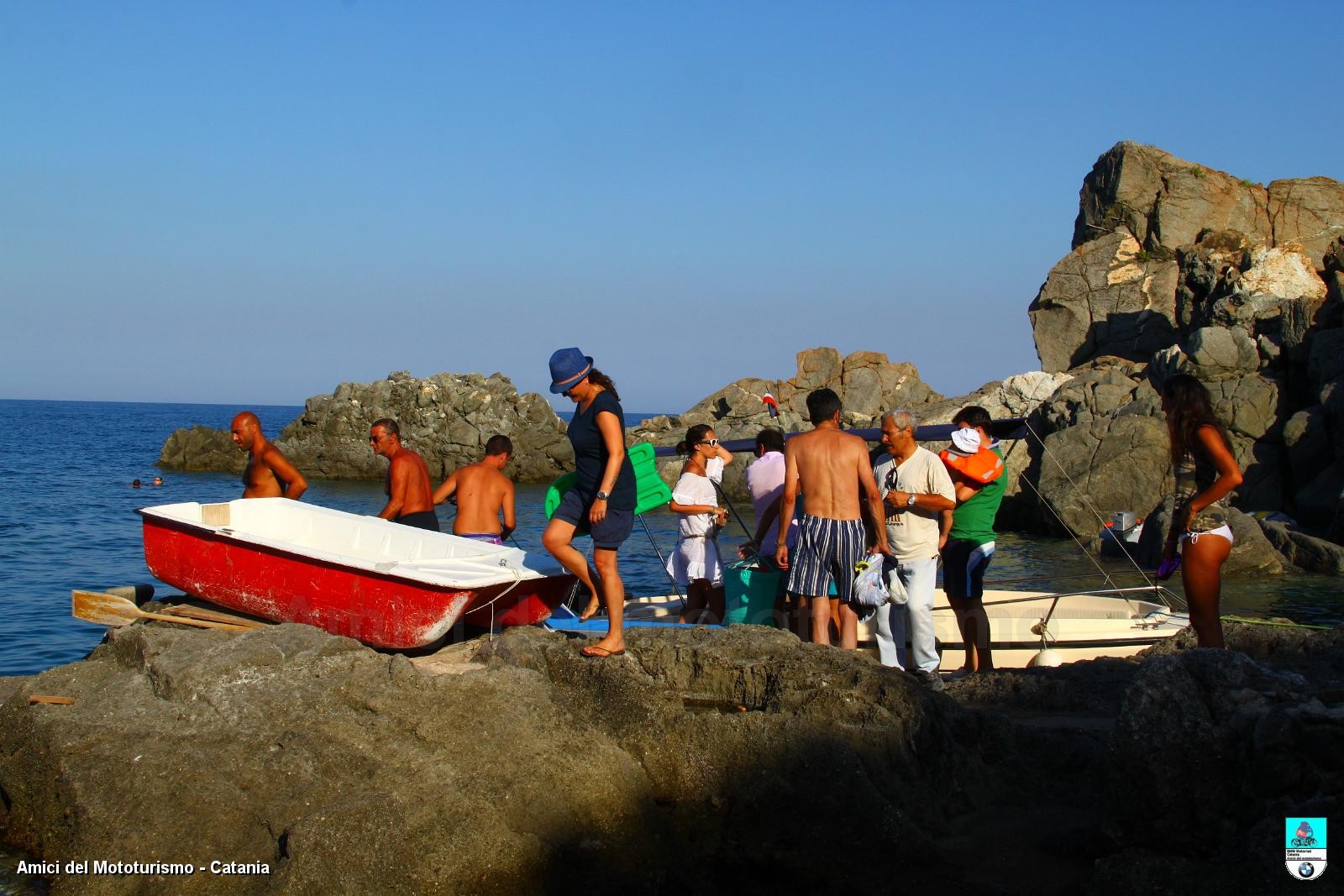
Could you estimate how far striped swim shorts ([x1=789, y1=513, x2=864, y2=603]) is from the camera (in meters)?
6.77

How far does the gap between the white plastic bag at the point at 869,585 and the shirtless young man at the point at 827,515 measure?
5 centimetres

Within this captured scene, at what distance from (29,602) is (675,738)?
43.0 ft

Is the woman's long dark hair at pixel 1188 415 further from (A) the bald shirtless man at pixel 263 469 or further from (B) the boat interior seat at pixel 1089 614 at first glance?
(A) the bald shirtless man at pixel 263 469

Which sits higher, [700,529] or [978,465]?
[978,465]

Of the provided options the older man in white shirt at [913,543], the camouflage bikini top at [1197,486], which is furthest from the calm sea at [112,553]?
the camouflage bikini top at [1197,486]

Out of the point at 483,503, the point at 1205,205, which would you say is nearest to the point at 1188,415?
the point at 483,503

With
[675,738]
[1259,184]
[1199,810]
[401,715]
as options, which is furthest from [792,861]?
[1259,184]

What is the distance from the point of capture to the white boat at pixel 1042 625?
26.9ft

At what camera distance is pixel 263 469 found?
9430 mm

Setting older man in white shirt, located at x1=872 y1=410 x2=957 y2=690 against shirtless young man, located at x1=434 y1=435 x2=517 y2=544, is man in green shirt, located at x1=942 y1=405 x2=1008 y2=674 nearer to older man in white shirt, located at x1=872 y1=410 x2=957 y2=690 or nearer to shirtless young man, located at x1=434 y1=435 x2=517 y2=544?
older man in white shirt, located at x1=872 y1=410 x2=957 y2=690

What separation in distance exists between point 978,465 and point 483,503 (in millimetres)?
4161

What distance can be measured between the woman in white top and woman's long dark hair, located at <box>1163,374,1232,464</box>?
3203mm

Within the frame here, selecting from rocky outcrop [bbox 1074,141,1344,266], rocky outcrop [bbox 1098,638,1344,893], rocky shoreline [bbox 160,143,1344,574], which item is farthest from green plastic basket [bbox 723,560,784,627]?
rocky outcrop [bbox 1074,141,1344,266]

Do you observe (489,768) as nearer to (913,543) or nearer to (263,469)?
(913,543)
